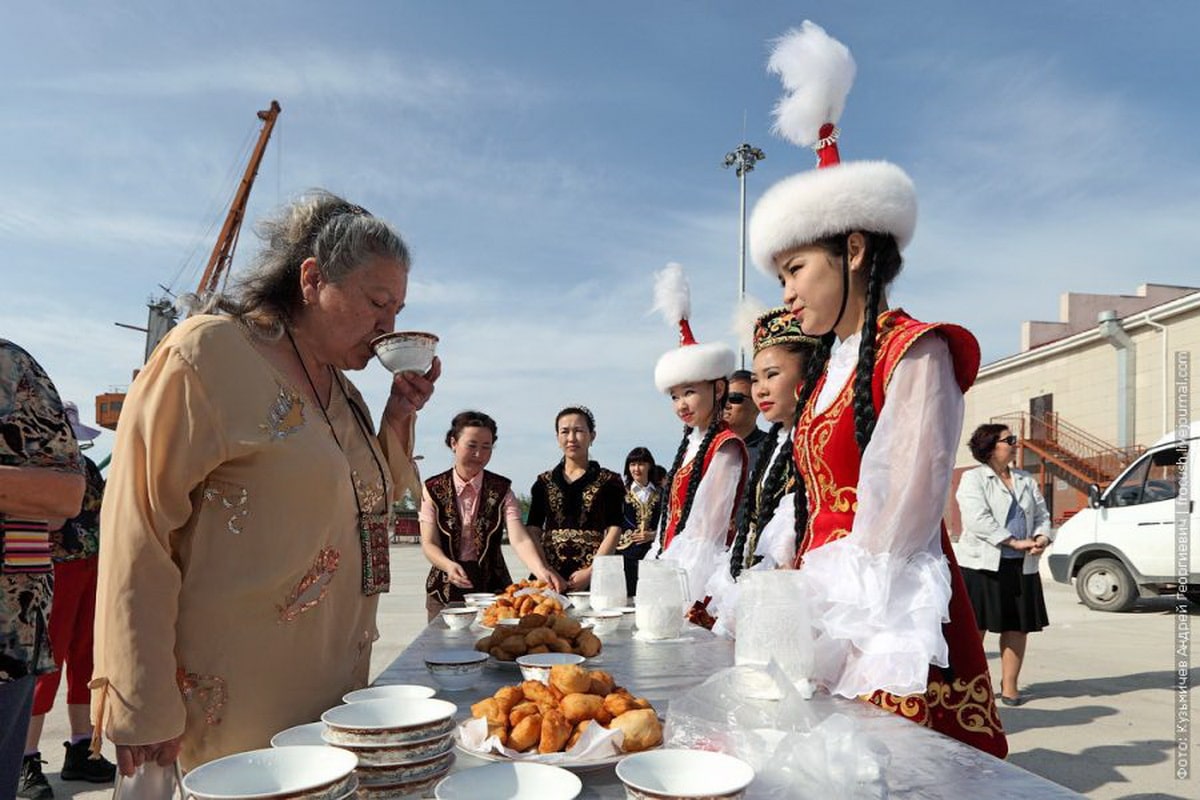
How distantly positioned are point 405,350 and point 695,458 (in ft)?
7.24

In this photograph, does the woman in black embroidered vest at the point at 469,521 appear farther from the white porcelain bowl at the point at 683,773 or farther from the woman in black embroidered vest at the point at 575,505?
the white porcelain bowl at the point at 683,773

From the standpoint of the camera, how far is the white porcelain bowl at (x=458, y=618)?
8.65 feet

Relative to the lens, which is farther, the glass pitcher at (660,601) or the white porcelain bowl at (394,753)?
the glass pitcher at (660,601)

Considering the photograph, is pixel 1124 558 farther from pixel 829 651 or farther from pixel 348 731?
pixel 348 731

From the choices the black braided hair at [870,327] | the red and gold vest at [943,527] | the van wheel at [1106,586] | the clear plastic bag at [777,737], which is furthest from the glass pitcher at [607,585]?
the van wheel at [1106,586]

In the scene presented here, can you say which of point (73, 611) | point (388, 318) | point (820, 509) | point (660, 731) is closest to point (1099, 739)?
point (820, 509)

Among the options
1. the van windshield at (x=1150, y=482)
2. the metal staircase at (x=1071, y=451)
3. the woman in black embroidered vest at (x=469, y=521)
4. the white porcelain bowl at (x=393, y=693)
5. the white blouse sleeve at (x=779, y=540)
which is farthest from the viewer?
the metal staircase at (x=1071, y=451)

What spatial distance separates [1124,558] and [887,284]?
935 cm

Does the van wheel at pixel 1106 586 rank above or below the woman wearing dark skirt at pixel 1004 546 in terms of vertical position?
below

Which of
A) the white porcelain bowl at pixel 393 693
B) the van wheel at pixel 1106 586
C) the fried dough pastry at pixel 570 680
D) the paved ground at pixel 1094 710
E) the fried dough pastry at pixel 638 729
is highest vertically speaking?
the fried dough pastry at pixel 570 680

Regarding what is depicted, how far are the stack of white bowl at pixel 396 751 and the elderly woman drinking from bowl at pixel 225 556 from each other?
404 mm

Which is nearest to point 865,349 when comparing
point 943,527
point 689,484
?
point 943,527

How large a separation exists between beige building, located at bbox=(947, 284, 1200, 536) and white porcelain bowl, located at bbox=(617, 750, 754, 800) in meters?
17.6

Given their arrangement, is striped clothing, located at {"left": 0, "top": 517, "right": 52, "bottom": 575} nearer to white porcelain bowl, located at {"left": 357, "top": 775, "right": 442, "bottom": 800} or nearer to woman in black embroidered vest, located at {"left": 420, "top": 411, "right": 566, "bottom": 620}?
white porcelain bowl, located at {"left": 357, "top": 775, "right": 442, "bottom": 800}
